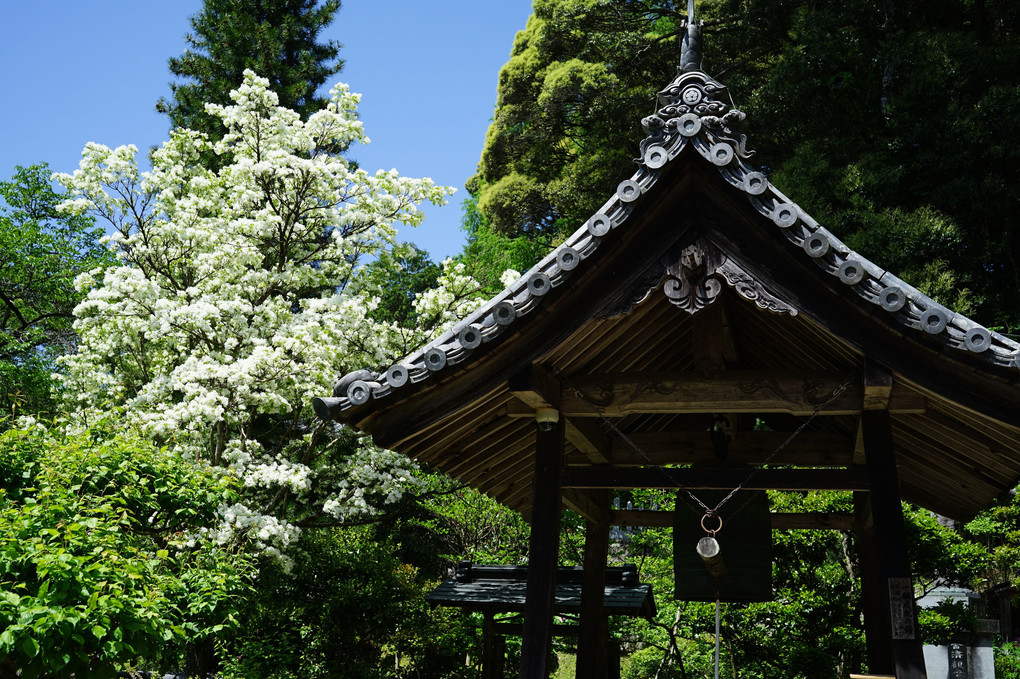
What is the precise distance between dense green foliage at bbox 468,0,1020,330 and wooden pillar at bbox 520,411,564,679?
1021 cm

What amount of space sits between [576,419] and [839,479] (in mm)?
1613

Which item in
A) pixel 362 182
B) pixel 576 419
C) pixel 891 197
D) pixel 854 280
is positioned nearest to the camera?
pixel 854 280

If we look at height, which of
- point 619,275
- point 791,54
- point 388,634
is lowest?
point 388,634

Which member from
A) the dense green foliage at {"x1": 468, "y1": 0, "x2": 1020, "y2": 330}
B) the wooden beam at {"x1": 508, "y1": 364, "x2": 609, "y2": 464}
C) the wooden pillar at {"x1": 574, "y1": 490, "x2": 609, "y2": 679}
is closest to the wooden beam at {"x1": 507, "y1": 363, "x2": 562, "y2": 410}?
the wooden beam at {"x1": 508, "y1": 364, "x2": 609, "y2": 464}

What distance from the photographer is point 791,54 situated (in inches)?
717

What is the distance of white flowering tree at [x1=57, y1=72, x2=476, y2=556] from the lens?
10250 millimetres

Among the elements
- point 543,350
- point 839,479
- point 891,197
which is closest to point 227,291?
point 543,350

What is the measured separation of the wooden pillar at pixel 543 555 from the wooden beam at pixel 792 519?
245 centimetres

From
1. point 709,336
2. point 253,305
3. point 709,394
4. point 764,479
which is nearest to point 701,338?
point 709,336

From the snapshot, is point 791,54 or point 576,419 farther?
point 791,54

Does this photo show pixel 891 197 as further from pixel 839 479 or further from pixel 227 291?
pixel 839 479

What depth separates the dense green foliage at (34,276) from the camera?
17.2 meters

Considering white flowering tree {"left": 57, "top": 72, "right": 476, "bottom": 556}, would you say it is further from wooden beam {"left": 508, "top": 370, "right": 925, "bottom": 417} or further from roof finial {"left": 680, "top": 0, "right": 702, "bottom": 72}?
roof finial {"left": 680, "top": 0, "right": 702, "bottom": 72}

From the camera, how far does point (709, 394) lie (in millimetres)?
4352
